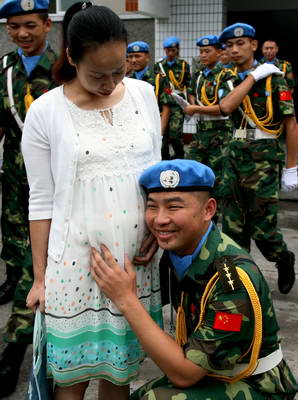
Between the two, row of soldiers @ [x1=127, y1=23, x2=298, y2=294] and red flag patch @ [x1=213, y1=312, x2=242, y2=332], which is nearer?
red flag patch @ [x1=213, y1=312, x2=242, y2=332]

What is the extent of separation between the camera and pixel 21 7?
2998mm

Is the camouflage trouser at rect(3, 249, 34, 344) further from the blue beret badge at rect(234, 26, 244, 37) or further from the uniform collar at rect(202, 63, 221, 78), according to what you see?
the uniform collar at rect(202, 63, 221, 78)

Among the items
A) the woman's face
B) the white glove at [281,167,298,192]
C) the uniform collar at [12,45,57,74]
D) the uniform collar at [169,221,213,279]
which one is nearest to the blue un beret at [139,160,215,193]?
the uniform collar at [169,221,213,279]

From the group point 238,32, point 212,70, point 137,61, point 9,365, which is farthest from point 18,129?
→ point 137,61

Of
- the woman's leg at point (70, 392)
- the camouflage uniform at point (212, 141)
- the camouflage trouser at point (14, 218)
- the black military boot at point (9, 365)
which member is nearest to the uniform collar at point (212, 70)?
the camouflage uniform at point (212, 141)

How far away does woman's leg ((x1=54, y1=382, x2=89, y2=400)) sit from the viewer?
6.82 ft

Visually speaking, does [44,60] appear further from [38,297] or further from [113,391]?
[113,391]

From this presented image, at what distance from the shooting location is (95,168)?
6.16ft

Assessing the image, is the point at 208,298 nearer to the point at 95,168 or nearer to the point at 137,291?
the point at 137,291

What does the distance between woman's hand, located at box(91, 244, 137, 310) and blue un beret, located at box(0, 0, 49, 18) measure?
1.60 m

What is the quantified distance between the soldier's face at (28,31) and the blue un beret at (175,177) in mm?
1468

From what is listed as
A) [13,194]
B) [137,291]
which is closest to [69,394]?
[137,291]

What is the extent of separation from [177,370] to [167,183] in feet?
1.85

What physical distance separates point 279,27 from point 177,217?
15.8m
